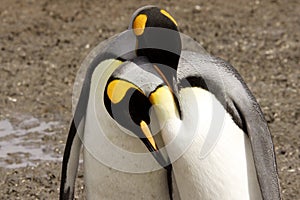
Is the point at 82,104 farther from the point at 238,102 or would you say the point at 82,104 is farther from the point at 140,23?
the point at 238,102

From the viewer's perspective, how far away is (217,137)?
11.5 ft

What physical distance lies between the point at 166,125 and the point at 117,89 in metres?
0.25

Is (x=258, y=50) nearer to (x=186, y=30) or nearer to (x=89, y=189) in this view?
(x=186, y=30)

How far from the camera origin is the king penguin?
339 cm

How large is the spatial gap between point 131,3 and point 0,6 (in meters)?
1.12

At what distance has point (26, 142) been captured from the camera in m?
5.22

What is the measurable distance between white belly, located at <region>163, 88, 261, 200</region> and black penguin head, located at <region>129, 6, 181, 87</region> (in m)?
0.13

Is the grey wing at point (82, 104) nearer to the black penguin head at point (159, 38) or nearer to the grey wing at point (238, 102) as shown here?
the black penguin head at point (159, 38)

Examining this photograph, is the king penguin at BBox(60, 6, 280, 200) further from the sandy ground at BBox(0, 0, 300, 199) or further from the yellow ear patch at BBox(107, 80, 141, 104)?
the sandy ground at BBox(0, 0, 300, 199)

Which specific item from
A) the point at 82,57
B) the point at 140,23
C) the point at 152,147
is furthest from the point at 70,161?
the point at 82,57

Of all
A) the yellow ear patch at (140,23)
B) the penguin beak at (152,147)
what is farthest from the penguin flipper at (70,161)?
the yellow ear patch at (140,23)

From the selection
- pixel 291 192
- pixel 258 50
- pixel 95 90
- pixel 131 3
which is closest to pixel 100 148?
pixel 95 90

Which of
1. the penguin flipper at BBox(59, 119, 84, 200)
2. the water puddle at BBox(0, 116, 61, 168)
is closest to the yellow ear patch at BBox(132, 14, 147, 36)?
the penguin flipper at BBox(59, 119, 84, 200)

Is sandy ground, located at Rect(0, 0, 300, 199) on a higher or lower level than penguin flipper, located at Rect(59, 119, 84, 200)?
lower
